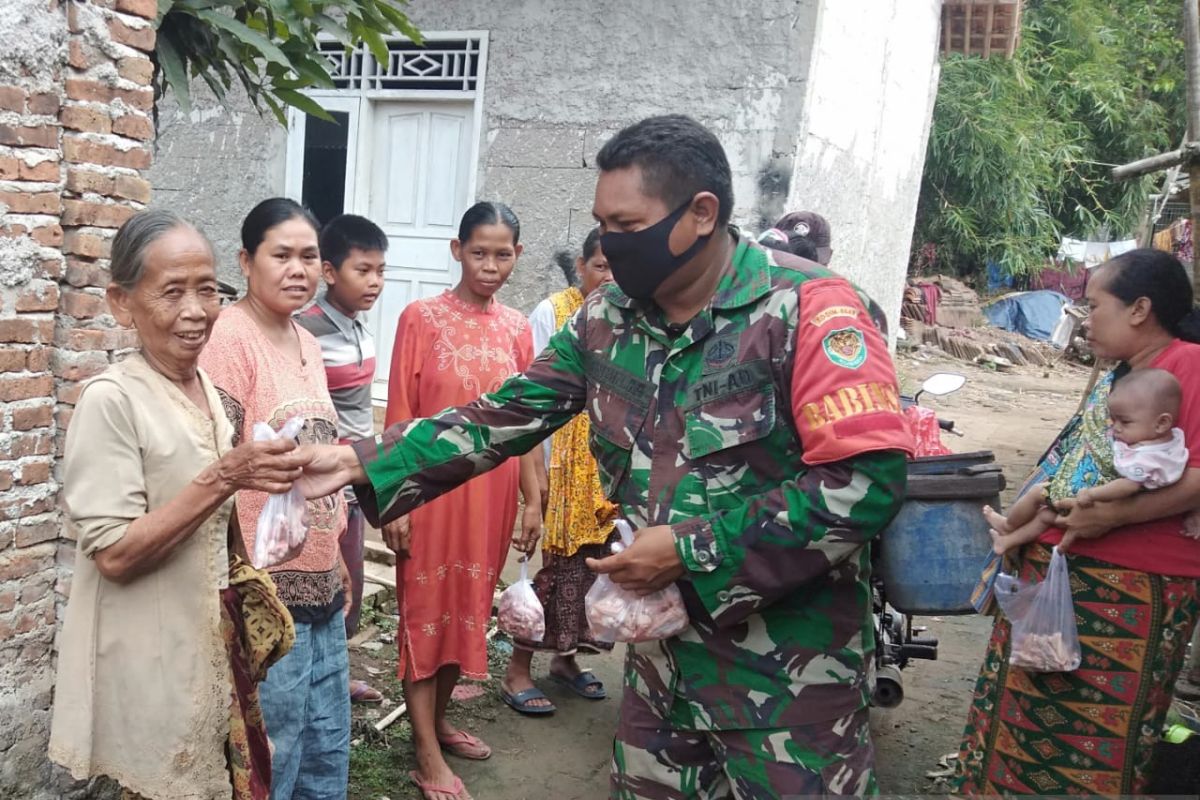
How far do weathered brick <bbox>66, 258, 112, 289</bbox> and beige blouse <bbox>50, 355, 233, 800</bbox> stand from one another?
3.10 feet

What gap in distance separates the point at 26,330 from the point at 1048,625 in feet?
10.2

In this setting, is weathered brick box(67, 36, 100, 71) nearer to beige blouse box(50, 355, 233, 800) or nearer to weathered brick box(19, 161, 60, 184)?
weathered brick box(19, 161, 60, 184)

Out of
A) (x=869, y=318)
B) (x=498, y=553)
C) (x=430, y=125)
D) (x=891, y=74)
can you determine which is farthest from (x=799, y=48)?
(x=869, y=318)

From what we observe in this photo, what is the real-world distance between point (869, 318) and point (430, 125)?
681 centimetres

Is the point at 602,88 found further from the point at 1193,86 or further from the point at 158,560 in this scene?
the point at 158,560

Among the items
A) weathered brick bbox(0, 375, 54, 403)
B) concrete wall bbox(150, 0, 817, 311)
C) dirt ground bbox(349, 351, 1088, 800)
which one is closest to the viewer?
weathered brick bbox(0, 375, 54, 403)

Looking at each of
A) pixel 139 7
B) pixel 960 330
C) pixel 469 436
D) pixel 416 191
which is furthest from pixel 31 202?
pixel 960 330

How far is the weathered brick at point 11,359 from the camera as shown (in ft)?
9.03

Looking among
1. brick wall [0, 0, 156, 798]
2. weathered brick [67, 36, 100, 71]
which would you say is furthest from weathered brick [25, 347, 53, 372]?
weathered brick [67, 36, 100, 71]

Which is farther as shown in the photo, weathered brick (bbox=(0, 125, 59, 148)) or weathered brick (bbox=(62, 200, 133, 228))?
weathered brick (bbox=(62, 200, 133, 228))

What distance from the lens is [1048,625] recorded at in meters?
3.04

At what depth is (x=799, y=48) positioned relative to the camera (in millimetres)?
7031

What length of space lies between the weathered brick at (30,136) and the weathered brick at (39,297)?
38 centimetres

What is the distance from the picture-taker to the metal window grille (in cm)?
799
